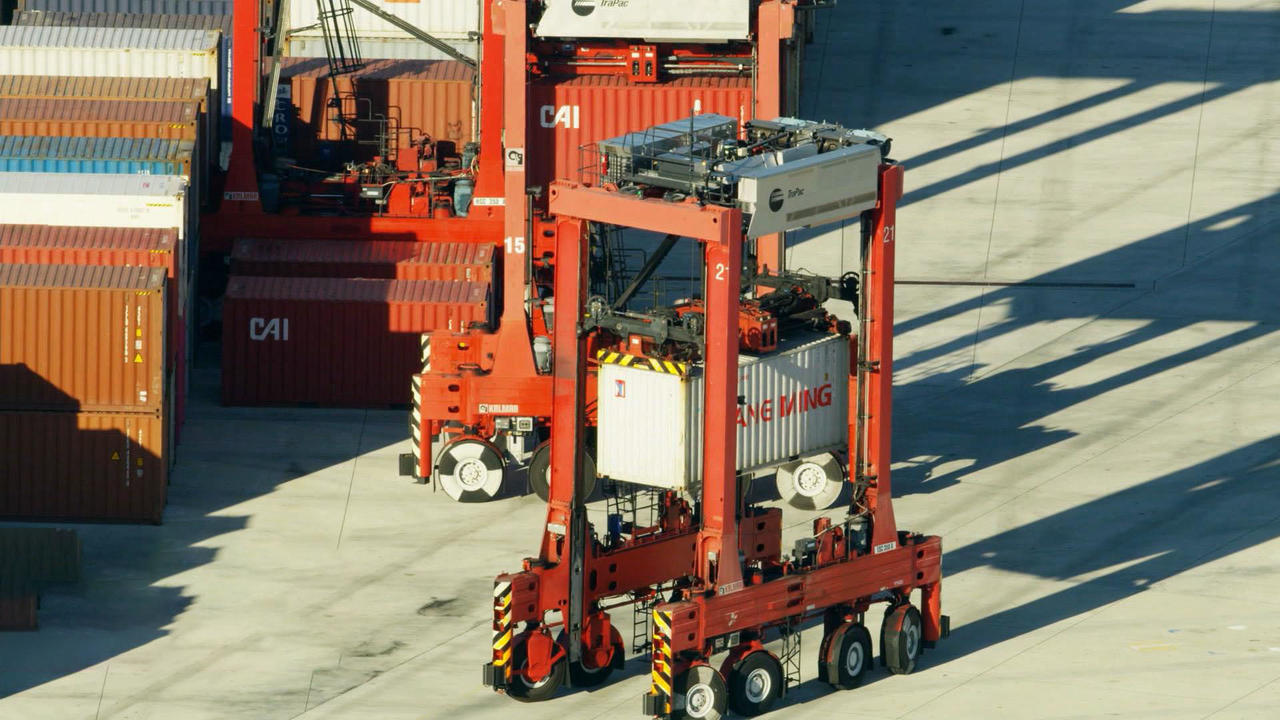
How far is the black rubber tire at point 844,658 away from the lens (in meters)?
38.6

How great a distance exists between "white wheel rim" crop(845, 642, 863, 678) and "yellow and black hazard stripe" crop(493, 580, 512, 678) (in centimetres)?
478

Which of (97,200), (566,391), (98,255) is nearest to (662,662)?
(566,391)

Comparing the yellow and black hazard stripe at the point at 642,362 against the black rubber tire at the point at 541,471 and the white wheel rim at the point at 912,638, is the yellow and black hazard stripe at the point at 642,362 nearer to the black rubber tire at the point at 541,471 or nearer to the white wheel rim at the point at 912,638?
the white wheel rim at the point at 912,638

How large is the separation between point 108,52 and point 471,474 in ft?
72.6

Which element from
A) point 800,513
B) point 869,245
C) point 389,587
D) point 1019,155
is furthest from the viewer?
point 1019,155

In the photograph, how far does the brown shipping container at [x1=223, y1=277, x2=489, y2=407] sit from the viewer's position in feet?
178

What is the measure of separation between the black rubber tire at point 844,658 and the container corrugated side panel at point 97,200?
65.8 feet

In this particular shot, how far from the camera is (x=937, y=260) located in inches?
2537

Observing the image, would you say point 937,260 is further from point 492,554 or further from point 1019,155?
point 492,554

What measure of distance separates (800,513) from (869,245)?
9673mm

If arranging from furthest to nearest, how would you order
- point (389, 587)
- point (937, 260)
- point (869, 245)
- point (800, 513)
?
1. point (937, 260)
2. point (800, 513)
3. point (389, 587)
4. point (869, 245)

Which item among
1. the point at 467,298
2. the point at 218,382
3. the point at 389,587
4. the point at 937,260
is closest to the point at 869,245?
the point at 389,587

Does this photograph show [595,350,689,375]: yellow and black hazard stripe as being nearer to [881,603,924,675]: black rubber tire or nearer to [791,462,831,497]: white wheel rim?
[881,603,924,675]: black rubber tire

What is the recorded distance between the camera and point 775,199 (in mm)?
37156
